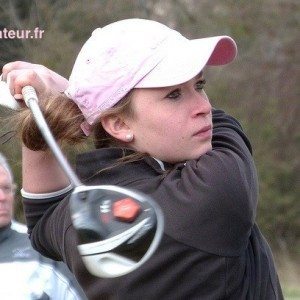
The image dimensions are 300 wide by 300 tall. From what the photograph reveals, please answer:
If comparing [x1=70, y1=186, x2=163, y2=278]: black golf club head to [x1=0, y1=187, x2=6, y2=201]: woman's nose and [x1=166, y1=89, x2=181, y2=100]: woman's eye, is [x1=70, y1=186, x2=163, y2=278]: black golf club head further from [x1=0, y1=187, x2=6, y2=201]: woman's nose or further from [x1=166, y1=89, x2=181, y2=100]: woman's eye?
[x1=0, y1=187, x2=6, y2=201]: woman's nose

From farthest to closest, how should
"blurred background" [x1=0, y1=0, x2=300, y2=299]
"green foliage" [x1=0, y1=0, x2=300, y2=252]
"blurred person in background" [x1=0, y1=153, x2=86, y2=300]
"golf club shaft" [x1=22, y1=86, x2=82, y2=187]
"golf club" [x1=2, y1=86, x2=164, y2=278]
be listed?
"green foliage" [x1=0, y1=0, x2=300, y2=252] → "blurred background" [x1=0, y1=0, x2=300, y2=299] → "blurred person in background" [x1=0, y1=153, x2=86, y2=300] → "golf club shaft" [x1=22, y1=86, x2=82, y2=187] → "golf club" [x1=2, y1=86, x2=164, y2=278]

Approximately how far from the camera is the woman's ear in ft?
8.88

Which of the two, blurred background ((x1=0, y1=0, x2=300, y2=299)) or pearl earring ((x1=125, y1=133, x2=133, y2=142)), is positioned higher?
pearl earring ((x1=125, y1=133, x2=133, y2=142))

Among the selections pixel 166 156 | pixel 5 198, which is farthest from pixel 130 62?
pixel 5 198

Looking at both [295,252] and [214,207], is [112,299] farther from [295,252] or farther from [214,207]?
[295,252]

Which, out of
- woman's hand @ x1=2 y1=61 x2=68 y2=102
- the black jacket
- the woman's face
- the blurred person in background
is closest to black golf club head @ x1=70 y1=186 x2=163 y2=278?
the black jacket

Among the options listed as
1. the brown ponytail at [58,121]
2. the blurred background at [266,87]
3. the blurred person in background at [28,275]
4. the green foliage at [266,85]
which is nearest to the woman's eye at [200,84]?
the brown ponytail at [58,121]

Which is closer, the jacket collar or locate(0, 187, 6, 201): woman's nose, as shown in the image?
the jacket collar

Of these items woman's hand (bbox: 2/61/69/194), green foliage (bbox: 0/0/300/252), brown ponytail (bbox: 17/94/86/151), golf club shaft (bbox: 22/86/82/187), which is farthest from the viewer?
green foliage (bbox: 0/0/300/252)

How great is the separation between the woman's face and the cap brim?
0.02 metres

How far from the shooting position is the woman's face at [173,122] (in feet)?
8.59

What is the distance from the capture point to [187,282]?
2561 millimetres

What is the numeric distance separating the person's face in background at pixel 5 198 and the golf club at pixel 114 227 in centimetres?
259

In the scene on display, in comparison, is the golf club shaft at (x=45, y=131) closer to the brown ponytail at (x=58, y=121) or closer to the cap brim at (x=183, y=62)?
the brown ponytail at (x=58, y=121)
